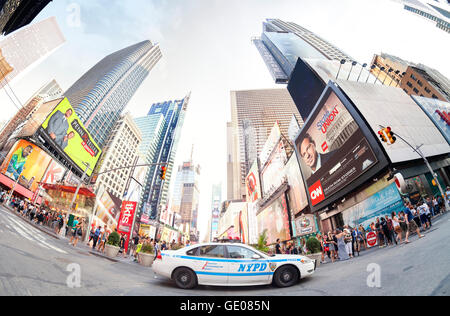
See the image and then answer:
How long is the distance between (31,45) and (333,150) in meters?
173

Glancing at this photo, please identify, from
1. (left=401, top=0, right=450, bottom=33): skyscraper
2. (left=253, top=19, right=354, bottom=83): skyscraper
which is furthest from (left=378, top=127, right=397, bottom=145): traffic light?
(left=401, top=0, right=450, bottom=33): skyscraper

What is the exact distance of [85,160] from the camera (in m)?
45.5

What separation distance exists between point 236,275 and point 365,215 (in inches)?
673

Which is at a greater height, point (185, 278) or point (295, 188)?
point (295, 188)

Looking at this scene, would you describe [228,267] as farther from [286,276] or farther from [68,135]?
[68,135]

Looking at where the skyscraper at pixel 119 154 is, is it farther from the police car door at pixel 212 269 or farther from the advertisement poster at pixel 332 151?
the police car door at pixel 212 269

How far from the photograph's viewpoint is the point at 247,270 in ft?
17.5

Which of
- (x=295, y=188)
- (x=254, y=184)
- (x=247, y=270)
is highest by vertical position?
(x=254, y=184)

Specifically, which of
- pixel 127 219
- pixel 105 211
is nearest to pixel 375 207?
pixel 127 219

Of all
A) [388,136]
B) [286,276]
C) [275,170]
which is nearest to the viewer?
[286,276]

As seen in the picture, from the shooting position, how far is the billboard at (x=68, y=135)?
36062mm

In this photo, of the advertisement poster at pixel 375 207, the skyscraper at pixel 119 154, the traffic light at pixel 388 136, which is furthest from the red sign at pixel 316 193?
the skyscraper at pixel 119 154

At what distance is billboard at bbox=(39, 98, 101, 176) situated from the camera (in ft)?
118
